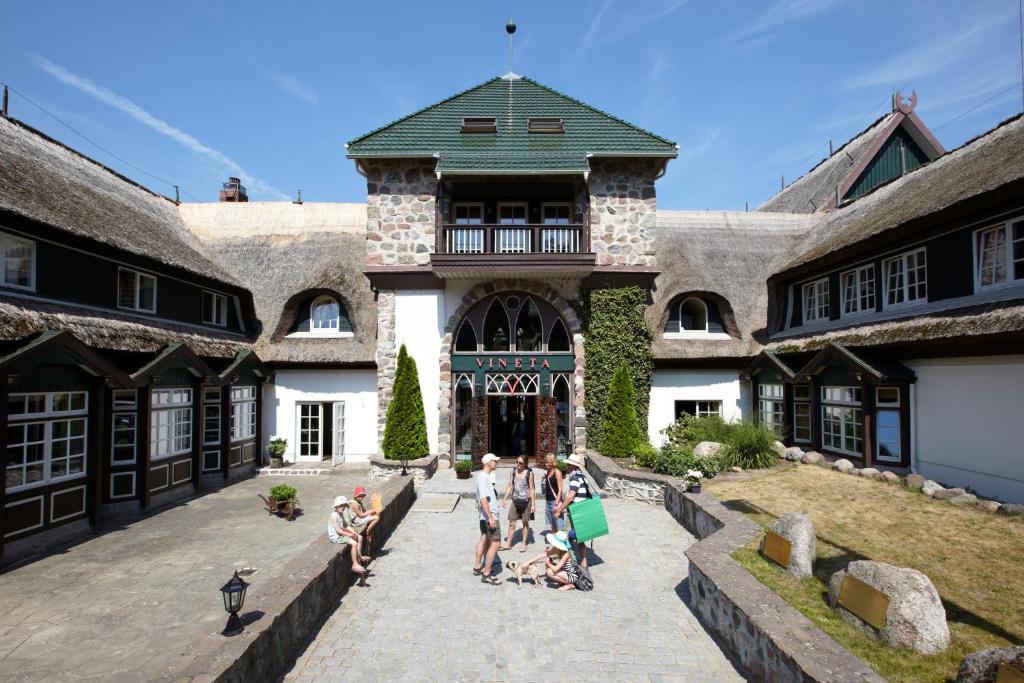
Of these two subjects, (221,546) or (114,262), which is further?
(114,262)

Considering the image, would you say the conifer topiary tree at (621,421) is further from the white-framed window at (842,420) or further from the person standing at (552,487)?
the person standing at (552,487)

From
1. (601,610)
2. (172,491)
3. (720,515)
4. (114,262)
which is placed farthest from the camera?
(172,491)

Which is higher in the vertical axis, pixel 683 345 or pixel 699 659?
pixel 683 345

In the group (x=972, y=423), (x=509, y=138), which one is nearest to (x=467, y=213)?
(x=509, y=138)

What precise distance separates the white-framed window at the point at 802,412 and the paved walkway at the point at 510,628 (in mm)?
8905

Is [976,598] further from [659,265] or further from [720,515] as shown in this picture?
[659,265]

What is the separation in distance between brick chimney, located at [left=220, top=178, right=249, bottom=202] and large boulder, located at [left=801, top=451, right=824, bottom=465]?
2482 centimetres

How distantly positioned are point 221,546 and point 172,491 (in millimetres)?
4665

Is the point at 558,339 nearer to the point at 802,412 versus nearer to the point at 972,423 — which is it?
the point at 802,412

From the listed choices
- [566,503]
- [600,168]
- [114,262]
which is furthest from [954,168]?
[114,262]

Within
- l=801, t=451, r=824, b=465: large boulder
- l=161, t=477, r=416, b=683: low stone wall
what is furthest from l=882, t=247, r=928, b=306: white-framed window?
l=161, t=477, r=416, b=683: low stone wall

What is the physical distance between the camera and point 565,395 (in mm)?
16438

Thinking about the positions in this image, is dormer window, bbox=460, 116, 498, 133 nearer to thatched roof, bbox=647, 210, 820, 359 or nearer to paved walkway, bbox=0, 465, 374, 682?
thatched roof, bbox=647, 210, 820, 359

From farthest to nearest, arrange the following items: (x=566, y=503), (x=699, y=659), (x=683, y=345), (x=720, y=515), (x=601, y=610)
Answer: (x=683, y=345) → (x=720, y=515) → (x=566, y=503) → (x=601, y=610) → (x=699, y=659)
